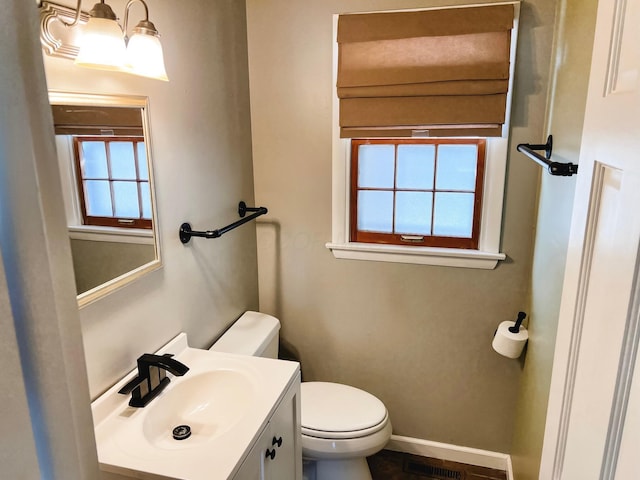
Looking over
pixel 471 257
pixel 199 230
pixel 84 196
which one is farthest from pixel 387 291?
pixel 84 196

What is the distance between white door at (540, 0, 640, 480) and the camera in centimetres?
56

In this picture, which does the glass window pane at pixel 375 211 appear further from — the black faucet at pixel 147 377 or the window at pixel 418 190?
the black faucet at pixel 147 377

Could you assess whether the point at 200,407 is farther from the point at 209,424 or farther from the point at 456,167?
the point at 456,167

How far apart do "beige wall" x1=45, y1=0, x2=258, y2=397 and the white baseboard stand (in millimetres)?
1117

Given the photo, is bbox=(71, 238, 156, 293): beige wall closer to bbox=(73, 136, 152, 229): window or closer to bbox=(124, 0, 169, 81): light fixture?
bbox=(73, 136, 152, 229): window

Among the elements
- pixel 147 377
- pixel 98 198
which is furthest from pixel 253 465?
pixel 98 198

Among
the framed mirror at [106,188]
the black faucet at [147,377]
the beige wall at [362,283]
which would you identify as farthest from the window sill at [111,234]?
the beige wall at [362,283]

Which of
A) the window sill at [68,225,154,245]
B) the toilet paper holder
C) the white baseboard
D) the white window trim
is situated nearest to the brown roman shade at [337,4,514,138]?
the white window trim

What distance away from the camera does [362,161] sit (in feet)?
6.88

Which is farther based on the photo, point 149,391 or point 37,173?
point 149,391

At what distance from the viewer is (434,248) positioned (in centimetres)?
204

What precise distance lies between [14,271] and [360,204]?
1.88 m

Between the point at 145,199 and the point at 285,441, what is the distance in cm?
92

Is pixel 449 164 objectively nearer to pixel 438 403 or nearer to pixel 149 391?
pixel 438 403
